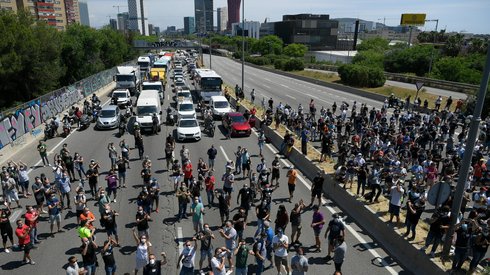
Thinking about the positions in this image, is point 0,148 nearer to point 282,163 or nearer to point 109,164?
point 109,164

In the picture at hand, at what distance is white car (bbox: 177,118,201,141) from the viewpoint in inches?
960

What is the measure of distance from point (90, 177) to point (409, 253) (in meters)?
11.9

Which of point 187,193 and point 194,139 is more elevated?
point 187,193

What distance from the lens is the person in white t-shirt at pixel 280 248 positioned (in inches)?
384

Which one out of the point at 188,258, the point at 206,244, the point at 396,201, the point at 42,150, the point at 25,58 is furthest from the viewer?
the point at 25,58

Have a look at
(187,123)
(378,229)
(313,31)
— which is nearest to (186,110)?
(187,123)

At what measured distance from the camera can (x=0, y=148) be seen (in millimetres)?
22031

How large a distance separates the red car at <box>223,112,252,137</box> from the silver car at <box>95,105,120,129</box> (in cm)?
871

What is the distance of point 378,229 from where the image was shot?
12422mm

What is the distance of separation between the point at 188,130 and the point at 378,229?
49.8ft

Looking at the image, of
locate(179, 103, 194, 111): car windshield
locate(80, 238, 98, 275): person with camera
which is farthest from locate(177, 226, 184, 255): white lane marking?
locate(179, 103, 194, 111): car windshield

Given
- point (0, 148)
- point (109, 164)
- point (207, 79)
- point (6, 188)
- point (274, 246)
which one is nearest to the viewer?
point (274, 246)

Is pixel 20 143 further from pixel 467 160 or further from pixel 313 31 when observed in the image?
pixel 313 31

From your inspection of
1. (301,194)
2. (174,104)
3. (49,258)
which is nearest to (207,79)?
(174,104)
